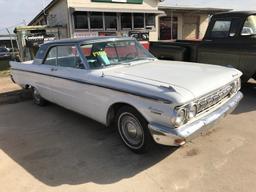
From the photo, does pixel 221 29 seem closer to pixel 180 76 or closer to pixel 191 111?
pixel 180 76

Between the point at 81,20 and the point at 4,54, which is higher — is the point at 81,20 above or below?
above

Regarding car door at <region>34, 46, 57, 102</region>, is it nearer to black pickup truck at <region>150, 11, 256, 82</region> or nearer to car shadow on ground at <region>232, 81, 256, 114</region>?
black pickup truck at <region>150, 11, 256, 82</region>

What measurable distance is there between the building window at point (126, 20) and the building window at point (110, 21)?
1.76ft

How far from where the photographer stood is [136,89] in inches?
142

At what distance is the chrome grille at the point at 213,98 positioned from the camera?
11.7ft

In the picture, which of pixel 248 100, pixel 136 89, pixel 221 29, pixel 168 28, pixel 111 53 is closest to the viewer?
pixel 136 89

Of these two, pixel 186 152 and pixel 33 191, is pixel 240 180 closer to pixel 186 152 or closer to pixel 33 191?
pixel 186 152

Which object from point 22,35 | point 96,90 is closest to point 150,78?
point 96,90

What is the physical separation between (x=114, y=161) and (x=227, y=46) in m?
4.13

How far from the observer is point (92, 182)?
340 cm

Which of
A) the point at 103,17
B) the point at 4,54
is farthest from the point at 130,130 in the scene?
the point at 4,54

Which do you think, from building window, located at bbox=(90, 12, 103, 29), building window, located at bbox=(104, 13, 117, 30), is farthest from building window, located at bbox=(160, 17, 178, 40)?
building window, located at bbox=(90, 12, 103, 29)

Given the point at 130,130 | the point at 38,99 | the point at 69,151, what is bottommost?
the point at 69,151

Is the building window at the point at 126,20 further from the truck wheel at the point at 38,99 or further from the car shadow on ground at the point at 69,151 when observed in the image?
the car shadow on ground at the point at 69,151
